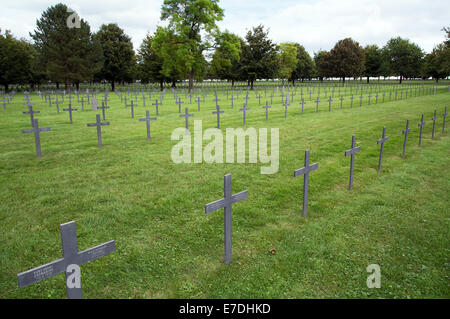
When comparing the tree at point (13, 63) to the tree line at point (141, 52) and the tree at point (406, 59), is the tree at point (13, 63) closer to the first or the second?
the tree line at point (141, 52)

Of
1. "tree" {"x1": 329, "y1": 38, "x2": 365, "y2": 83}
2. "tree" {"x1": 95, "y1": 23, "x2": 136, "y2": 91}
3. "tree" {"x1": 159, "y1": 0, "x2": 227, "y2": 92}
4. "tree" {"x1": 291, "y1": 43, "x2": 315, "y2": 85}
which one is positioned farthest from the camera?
"tree" {"x1": 291, "y1": 43, "x2": 315, "y2": 85}

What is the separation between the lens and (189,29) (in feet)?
153

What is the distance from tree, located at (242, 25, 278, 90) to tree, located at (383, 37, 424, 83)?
133ft

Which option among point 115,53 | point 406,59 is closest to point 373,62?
point 406,59

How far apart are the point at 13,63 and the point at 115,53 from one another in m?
17.5

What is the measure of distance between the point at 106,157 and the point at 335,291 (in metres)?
8.02

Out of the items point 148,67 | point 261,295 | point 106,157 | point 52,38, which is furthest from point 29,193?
point 148,67

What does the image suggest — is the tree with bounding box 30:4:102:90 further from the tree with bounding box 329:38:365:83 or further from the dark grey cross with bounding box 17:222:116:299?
the tree with bounding box 329:38:365:83

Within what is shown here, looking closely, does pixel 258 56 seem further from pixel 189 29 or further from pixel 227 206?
pixel 227 206

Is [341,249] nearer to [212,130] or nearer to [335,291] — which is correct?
[335,291]

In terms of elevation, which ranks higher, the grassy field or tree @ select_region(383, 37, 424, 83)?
tree @ select_region(383, 37, 424, 83)

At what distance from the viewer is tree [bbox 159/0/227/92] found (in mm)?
46438

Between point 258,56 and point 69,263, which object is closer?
point 69,263

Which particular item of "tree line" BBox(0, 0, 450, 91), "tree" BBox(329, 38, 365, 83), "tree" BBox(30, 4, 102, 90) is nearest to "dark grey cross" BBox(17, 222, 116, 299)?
"tree line" BBox(0, 0, 450, 91)
